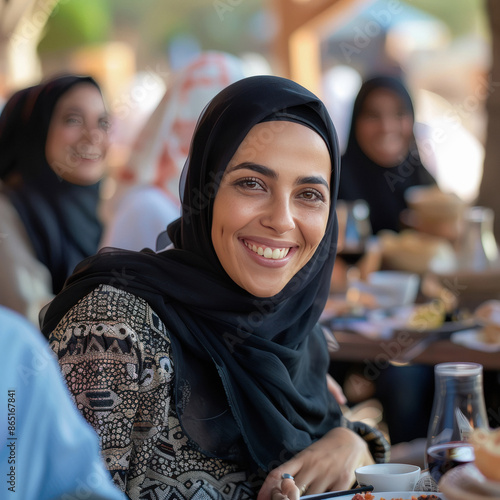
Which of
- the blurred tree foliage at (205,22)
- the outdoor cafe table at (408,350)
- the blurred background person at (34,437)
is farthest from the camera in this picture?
the blurred tree foliage at (205,22)

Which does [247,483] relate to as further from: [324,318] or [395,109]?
[395,109]

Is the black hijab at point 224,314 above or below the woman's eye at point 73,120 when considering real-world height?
below

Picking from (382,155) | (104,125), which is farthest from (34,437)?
(382,155)

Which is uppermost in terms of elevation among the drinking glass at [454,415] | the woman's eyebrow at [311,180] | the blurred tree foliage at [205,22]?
the blurred tree foliage at [205,22]

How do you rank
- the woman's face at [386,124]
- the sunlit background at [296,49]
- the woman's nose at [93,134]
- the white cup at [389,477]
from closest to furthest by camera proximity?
the white cup at [389,477], the woman's nose at [93,134], the woman's face at [386,124], the sunlit background at [296,49]

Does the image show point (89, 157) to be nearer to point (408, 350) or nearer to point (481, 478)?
point (408, 350)

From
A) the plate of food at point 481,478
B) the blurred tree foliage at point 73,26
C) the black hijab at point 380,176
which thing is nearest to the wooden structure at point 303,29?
the black hijab at point 380,176

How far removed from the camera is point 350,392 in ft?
11.3

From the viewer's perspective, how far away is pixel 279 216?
1.43m

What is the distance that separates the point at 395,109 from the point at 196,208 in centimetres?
332

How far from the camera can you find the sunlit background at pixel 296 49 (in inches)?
240

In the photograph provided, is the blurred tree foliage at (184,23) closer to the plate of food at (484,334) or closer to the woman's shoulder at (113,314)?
the plate of food at (484,334)

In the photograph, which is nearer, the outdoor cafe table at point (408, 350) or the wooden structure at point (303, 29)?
the outdoor cafe table at point (408, 350)

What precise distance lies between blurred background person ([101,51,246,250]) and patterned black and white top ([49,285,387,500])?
1.43 meters
